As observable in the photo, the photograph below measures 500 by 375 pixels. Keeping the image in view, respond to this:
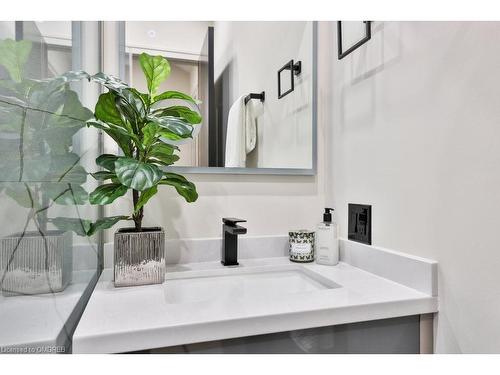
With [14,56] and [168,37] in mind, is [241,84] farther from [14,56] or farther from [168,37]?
[14,56]

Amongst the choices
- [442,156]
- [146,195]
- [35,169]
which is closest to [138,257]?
[146,195]

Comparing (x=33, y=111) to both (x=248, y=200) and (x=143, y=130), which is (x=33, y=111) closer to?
(x=143, y=130)

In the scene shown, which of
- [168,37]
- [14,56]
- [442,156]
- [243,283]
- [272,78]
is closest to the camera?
[14,56]

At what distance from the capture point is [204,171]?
113 centimetres

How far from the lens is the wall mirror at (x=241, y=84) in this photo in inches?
43.6

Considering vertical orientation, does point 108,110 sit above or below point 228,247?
above

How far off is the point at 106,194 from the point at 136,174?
0.13 metres

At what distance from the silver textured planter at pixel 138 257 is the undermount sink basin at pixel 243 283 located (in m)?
0.06

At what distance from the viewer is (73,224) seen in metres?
0.73

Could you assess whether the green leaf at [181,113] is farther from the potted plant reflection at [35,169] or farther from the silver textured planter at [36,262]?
Answer: the silver textured planter at [36,262]

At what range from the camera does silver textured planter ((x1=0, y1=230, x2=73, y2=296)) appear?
45cm

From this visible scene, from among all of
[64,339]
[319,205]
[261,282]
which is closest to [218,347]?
[64,339]

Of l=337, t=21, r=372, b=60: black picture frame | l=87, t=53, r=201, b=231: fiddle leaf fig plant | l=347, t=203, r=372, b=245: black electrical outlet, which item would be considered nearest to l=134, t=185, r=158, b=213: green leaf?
l=87, t=53, r=201, b=231: fiddle leaf fig plant

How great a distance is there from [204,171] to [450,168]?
737 mm
